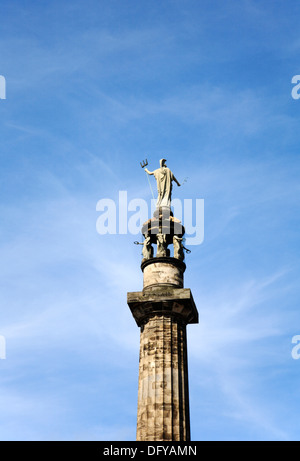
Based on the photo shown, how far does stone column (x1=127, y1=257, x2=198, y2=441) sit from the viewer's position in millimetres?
23203

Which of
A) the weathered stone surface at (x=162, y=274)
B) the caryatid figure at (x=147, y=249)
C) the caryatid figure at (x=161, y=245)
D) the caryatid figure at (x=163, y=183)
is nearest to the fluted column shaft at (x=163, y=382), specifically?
the weathered stone surface at (x=162, y=274)

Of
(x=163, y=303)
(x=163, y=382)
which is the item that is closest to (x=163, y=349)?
(x=163, y=382)

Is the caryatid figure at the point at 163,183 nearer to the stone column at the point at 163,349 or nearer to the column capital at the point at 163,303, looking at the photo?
the stone column at the point at 163,349

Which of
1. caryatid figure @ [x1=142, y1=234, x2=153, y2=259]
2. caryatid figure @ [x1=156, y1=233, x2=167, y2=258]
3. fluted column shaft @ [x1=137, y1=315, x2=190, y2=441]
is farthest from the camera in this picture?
caryatid figure @ [x1=142, y1=234, x2=153, y2=259]

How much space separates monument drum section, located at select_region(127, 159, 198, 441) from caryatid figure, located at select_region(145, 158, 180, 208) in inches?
2.0

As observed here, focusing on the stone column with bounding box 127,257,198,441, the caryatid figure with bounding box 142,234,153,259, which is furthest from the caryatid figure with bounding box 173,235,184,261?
the caryatid figure with bounding box 142,234,153,259

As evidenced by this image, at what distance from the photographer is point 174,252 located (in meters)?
28.1

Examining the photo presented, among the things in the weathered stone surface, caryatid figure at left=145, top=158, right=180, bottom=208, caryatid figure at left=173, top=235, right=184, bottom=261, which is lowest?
the weathered stone surface

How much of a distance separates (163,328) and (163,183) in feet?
26.3

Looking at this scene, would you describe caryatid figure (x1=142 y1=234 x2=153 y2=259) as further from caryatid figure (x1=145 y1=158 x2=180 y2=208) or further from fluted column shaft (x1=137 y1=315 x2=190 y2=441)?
fluted column shaft (x1=137 y1=315 x2=190 y2=441)
